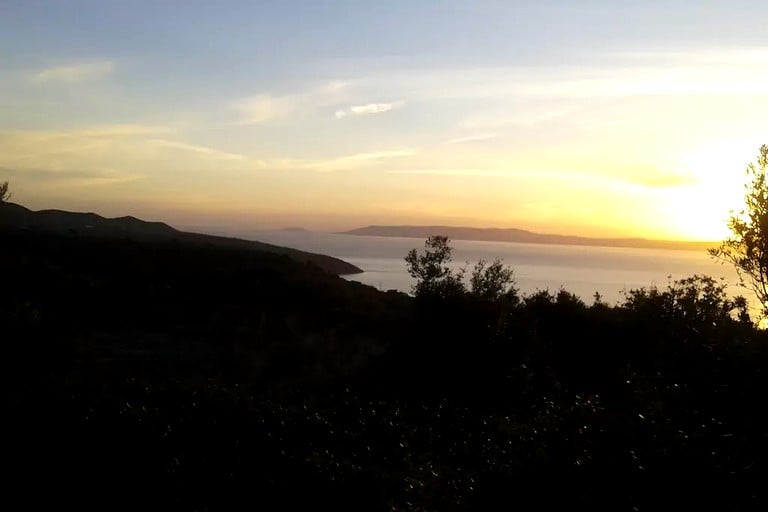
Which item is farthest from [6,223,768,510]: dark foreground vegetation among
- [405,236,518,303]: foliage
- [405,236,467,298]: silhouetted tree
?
[405,236,467,298]: silhouetted tree

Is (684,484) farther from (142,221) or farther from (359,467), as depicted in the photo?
(142,221)

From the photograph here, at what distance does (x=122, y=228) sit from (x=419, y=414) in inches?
4907

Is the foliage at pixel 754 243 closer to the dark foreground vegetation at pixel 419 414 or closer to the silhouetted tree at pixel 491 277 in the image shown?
the dark foreground vegetation at pixel 419 414

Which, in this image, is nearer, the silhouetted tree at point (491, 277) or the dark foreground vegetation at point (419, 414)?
the dark foreground vegetation at point (419, 414)

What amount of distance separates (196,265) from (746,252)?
45.1m

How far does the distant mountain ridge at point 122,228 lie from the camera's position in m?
94.9

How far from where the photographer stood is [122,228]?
127 m

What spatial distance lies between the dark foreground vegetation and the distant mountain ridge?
226ft

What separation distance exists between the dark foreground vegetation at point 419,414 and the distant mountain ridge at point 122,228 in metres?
68.9

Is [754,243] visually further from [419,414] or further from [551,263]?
[551,263]

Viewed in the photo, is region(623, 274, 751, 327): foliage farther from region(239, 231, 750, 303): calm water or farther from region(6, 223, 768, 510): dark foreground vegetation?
region(239, 231, 750, 303): calm water

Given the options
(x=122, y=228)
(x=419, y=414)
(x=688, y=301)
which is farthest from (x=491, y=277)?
(x=122, y=228)

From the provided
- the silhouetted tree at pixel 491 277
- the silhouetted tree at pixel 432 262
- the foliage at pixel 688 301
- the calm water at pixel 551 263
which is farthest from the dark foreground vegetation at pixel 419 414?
the calm water at pixel 551 263

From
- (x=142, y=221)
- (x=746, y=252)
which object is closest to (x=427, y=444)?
(x=746, y=252)
